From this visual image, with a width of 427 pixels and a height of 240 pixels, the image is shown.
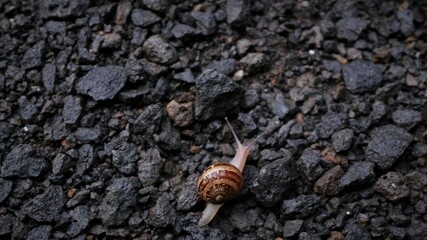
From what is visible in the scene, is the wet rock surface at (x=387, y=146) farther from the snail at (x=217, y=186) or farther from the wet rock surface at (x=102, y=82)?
the wet rock surface at (x=102, y=82)

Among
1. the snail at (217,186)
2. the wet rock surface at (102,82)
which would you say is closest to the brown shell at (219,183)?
the snail at (217,186)

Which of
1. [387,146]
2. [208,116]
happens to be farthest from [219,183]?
[387,146]

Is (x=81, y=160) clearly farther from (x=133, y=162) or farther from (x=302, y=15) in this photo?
(x=302, y=15)

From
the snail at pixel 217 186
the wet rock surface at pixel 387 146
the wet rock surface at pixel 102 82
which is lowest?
the wet rock surface at pixel 387 146

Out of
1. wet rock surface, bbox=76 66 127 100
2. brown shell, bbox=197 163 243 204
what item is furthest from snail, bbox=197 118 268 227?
wet rock surface, bbox=76 66 127 100

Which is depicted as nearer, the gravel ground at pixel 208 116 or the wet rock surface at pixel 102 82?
the gravel ground at pixel 208 116

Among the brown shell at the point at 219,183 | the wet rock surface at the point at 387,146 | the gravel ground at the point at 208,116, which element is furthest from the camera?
the wet rock surface at the point at 387,146

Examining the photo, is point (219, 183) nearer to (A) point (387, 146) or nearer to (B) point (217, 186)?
(B) point (217, 186)

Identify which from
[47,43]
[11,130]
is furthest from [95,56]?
[11,130]
